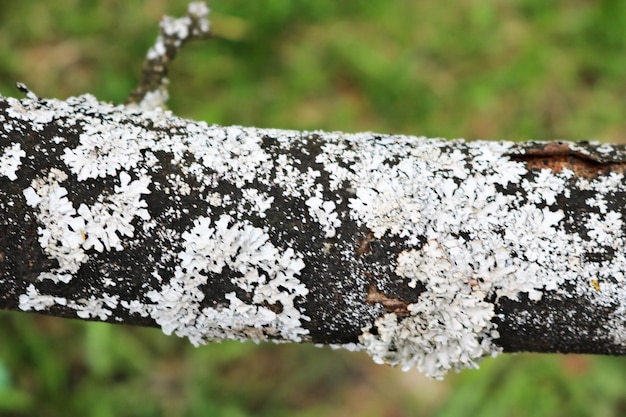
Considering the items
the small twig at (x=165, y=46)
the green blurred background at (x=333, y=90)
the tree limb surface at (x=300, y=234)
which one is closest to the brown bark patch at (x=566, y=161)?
the tree limb surface at (x=300, y=234)

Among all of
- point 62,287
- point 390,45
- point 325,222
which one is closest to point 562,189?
point 325,222

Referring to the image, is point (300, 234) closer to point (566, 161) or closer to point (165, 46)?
point (566, 161)

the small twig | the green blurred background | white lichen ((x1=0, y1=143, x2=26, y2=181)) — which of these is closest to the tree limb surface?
white lichen ((x1=0, y1=143, x2=26, y2=181))

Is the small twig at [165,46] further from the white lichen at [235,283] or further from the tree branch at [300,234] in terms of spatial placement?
the white lichen at [235,283]

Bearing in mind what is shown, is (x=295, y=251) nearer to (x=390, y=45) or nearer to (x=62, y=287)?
(x=62, y=287)

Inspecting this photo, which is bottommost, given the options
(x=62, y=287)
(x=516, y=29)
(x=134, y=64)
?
(x=62, y=287)

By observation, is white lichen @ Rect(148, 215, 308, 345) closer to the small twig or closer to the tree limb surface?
the tree limb surface

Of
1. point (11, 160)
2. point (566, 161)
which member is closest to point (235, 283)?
point (11, 160)
